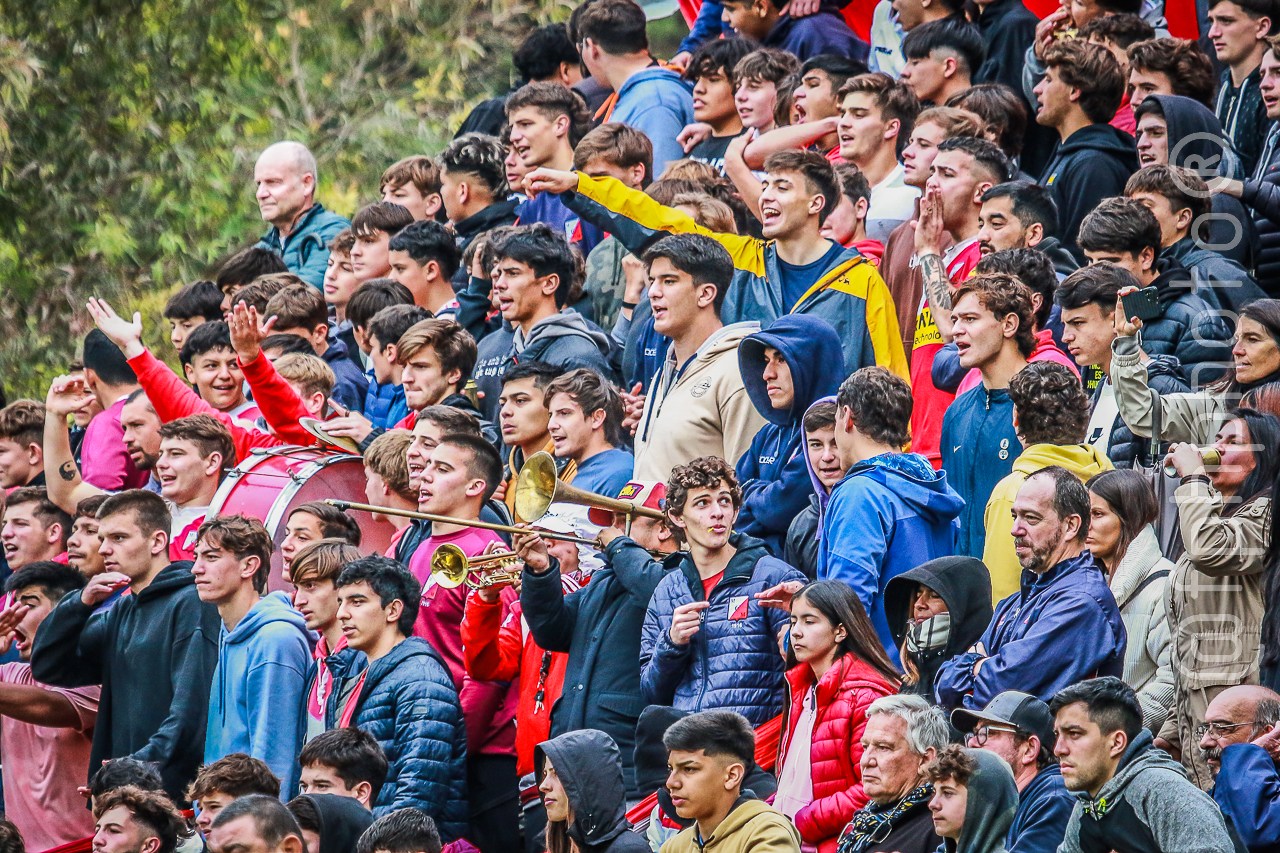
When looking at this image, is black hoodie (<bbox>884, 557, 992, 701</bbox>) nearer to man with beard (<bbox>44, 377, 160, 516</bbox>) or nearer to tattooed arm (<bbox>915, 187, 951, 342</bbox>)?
tattooed arm (<bbox>915, 187, 951, 342</bbox>)

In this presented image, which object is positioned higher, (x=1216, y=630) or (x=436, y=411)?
(x=436, y=411)

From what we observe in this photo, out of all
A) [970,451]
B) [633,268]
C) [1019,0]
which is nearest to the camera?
[970,451]

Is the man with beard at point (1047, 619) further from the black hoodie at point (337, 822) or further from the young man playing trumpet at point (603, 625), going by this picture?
the black hoodie at point (337, 822)

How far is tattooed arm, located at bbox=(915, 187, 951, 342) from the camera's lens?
9.71 m

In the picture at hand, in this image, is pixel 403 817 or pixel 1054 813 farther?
pixel 403 817

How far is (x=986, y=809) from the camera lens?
275 inches

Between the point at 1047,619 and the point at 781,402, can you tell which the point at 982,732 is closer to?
the point at 1047,619

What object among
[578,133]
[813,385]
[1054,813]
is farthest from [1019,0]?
[1054,813]

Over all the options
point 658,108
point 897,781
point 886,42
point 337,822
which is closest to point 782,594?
point 897,781

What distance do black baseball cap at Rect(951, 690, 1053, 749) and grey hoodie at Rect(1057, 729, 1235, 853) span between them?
358 millimetres

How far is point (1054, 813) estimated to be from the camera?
7102 millimetres

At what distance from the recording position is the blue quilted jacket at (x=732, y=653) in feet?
26.8

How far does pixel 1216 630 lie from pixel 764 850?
186 cm

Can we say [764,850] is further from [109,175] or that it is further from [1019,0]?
[109,175]
